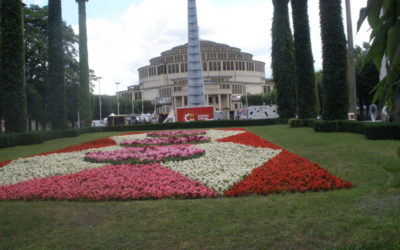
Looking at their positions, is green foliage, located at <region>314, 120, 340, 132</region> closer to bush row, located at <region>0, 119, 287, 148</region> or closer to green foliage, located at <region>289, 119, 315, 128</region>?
green foliage, located at <region>289, 119, 315, 128</region>

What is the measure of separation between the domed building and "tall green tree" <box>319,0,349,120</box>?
195 feet

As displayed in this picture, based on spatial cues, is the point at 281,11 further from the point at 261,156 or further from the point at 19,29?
the point at 261,156

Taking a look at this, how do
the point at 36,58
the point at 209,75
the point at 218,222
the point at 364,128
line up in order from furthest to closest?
the point at 209,75
the point at 36,58
the point at 364,128
the point at 218,222

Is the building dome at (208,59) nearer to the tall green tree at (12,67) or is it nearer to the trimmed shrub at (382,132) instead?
the tall green tree at (12,67)

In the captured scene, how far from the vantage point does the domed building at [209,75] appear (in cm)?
8125

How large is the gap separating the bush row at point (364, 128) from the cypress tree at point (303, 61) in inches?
A: 43.6

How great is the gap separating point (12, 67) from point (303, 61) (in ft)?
51.2

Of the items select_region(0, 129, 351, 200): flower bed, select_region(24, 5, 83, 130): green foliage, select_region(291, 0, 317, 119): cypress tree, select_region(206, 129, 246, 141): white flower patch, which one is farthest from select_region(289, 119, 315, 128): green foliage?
select_region(24, 5, 83, 130): green foliage

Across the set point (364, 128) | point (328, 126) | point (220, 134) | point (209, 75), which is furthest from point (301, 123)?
point (209, 75)

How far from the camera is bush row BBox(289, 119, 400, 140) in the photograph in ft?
35.6

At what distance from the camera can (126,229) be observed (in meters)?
4.14

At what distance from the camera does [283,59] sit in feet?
88.1

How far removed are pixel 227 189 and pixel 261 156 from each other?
12.7ft

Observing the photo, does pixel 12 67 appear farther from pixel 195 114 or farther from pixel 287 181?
pixel 195 114
